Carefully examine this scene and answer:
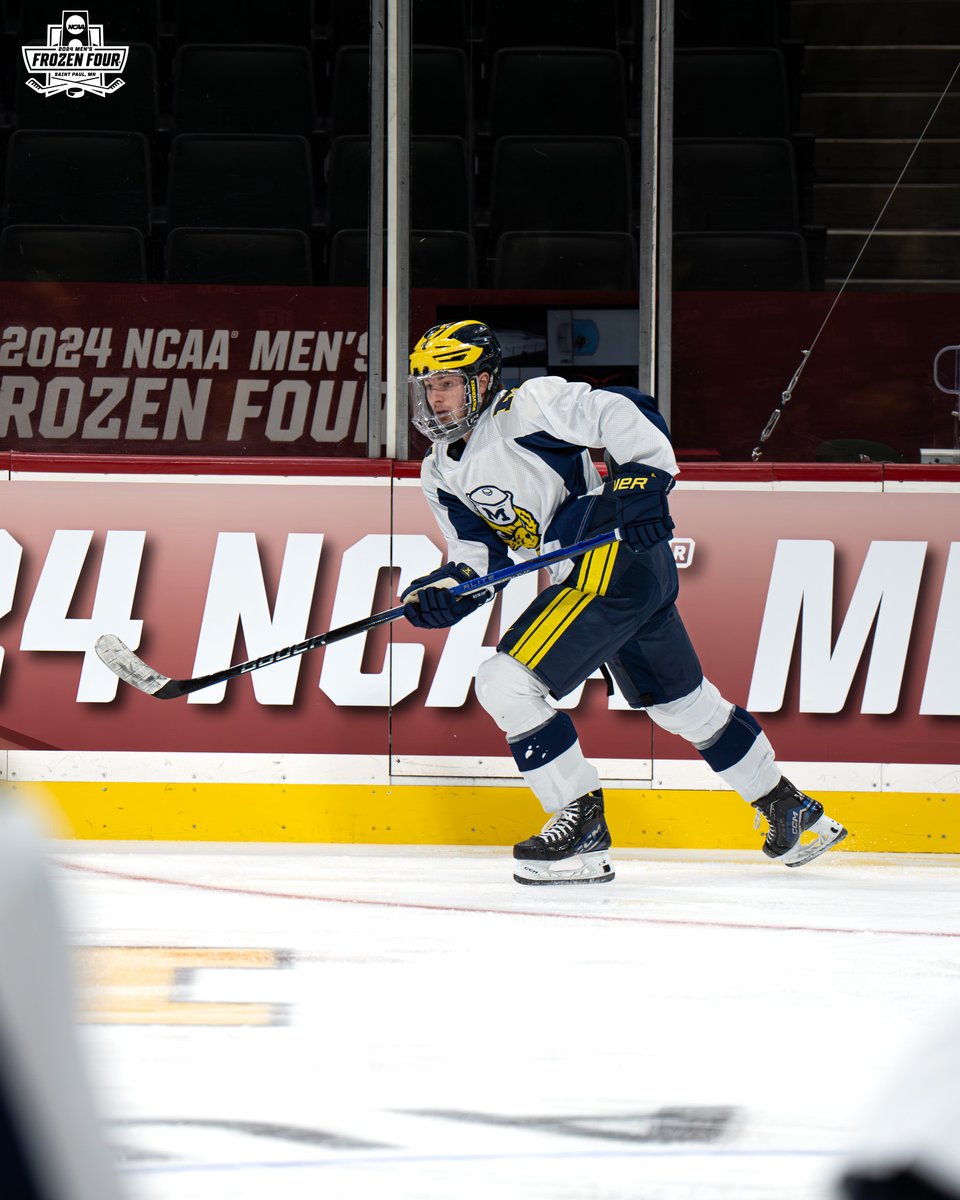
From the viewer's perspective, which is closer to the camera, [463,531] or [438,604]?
[438,604]

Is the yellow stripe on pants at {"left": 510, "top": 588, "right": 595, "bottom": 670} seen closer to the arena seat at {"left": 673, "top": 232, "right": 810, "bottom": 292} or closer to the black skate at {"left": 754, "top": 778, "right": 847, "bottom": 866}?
the black skate at {"left": 754, "top": 778, "right": 847, "bottom": 866}

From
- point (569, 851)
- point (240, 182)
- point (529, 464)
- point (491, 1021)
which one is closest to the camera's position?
point (491, 1021)

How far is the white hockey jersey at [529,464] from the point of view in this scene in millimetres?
3600

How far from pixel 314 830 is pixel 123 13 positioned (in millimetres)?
2389

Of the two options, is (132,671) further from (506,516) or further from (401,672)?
(506,516)

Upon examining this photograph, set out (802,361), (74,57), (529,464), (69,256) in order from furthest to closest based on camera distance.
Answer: (74,57)
(69,256)
(802,361)
(529,464)

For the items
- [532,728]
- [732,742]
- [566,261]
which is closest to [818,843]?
[732,742]

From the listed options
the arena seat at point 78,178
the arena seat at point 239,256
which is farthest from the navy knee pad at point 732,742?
the arena seat at point 78,178

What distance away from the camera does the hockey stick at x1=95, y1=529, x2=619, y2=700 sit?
368cm

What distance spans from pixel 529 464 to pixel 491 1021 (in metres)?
1.72

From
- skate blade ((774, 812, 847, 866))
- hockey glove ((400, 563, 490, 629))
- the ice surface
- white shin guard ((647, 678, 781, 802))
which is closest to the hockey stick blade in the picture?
the ice surface

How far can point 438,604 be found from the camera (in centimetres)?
366

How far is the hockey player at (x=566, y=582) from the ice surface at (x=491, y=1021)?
0.19 meters

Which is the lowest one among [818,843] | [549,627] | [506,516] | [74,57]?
[818,843]
